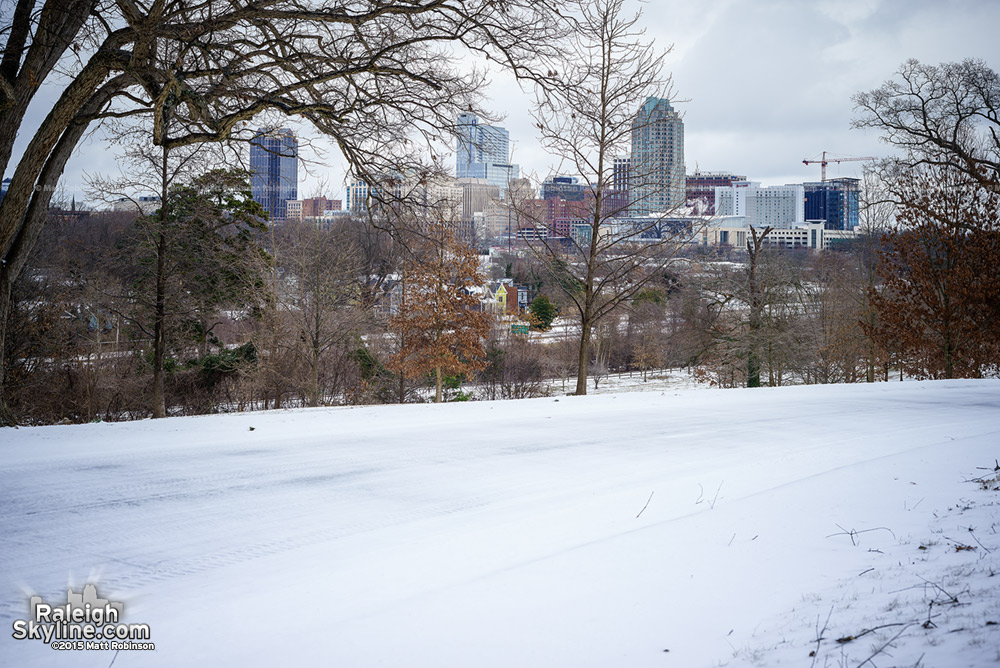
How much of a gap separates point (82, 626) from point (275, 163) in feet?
37.0

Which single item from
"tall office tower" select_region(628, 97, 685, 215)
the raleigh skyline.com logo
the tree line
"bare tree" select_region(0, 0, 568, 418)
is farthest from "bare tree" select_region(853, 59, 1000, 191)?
the raleigh skyline.com logo

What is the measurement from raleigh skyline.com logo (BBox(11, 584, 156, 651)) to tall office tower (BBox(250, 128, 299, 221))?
704cm

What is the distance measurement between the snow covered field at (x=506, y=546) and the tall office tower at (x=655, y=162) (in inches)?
341

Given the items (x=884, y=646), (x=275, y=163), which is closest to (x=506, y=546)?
(x=884, y=646)

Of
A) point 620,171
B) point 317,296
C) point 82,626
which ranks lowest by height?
point 82,626

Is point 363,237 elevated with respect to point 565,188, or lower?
elevated

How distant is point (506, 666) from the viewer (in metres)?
2.58

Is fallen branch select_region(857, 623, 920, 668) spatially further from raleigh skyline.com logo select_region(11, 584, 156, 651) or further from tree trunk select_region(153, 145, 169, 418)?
tree trunk select_region(153, 145, 169, 418)

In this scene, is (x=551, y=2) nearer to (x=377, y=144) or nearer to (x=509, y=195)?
(x=377, y=144)

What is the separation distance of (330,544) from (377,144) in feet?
23.6

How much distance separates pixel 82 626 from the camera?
2836mm

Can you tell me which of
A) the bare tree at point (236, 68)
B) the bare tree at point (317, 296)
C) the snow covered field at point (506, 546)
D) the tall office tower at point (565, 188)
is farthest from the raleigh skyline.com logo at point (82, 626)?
the bare tree at point (317, 296)

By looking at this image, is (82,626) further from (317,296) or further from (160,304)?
(317,296)

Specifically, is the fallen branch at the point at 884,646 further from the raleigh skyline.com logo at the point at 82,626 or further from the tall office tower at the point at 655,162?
the tall office tower at the point at 655,162
